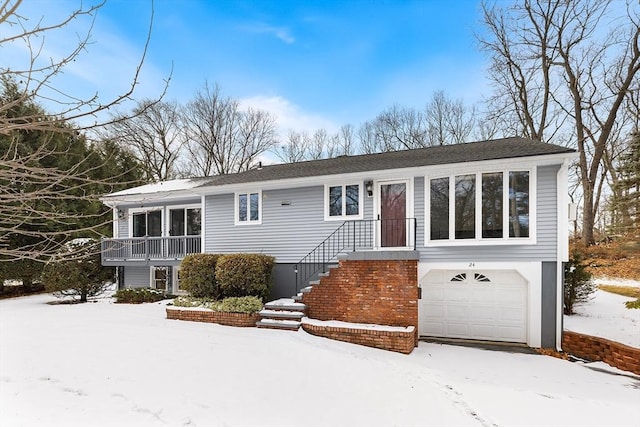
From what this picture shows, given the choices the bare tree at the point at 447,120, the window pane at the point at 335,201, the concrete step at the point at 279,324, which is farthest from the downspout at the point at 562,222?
the bare tree at the point at 447,120

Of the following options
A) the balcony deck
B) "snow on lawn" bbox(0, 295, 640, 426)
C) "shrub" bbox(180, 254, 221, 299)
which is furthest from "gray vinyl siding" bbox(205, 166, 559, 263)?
"snow on lawn" bbox(0, 295, 640, 426)

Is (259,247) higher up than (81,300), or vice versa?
(259,247)

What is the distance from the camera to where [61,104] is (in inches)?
99.8

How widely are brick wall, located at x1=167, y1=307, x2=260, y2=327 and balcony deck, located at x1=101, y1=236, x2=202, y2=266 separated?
340 cm

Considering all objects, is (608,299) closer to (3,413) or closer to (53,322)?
(3,413)

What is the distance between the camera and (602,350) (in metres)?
8.54

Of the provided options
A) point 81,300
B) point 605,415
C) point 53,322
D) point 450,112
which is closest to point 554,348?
point 605,415

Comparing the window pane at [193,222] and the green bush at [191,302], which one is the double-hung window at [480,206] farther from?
the window pane at [193,222]

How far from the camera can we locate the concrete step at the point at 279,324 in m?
8.89

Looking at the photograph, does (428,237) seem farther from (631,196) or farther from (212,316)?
(631,196)

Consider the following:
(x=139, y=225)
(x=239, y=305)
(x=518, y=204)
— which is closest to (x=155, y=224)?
(x=139, y=225)

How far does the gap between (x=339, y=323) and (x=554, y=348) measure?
5404mm

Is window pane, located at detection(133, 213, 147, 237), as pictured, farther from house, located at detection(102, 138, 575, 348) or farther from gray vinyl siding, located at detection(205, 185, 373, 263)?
house, located at detection(102, 138, 575, 348)

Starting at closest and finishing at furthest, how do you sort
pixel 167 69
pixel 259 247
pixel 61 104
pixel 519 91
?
pixel 61 104 < pixel 167 69 < pixel 259 247 < pixel 519 91
